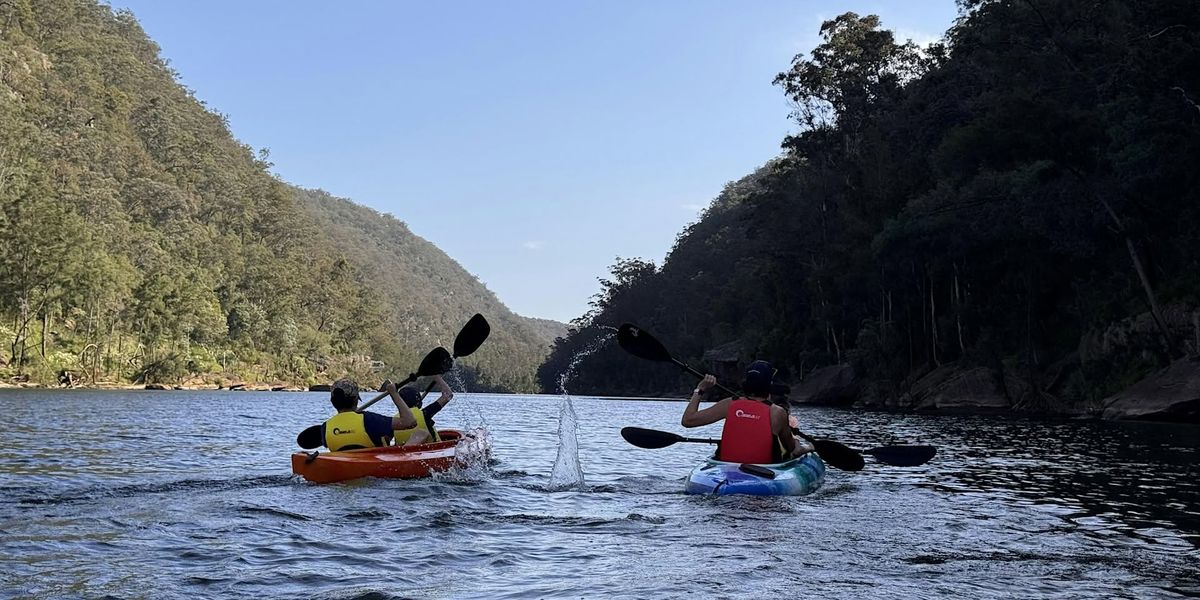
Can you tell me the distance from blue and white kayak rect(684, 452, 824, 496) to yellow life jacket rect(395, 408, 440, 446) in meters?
3.89

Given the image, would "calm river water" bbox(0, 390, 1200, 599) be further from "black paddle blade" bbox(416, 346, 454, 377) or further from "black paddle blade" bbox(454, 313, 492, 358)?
"black paddle blade" bbox(454, 313, 492, 358)

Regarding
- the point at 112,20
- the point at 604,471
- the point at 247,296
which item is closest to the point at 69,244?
the point at 247,296

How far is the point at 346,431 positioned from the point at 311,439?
1314 millimetres

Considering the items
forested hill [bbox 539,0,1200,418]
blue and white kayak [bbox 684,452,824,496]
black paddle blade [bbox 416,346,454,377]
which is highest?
forested hill [bbox 539,0,1200,418]

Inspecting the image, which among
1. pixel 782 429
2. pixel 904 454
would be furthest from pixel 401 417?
pixel 904 454

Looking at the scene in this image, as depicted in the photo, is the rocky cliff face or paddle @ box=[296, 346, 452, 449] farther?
the rocky cliff face

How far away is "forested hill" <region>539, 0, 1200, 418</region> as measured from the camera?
30938mm

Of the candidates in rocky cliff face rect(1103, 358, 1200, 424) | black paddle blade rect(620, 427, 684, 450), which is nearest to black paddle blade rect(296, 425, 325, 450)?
black paddle blade rect(620, 427, 684, 450)

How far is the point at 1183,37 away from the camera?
88.8 ft

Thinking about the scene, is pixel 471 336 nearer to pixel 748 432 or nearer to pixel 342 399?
pixel 342 399

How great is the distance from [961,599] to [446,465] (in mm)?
8272

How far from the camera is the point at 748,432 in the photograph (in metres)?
11.8

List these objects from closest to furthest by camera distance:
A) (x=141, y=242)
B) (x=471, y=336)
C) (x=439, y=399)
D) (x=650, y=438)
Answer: (x=650, y=438) < (x=439, y=399) < (x=471, y=336) < (x=141, y=242)

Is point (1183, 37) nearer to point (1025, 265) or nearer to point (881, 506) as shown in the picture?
point (1025, 265)
